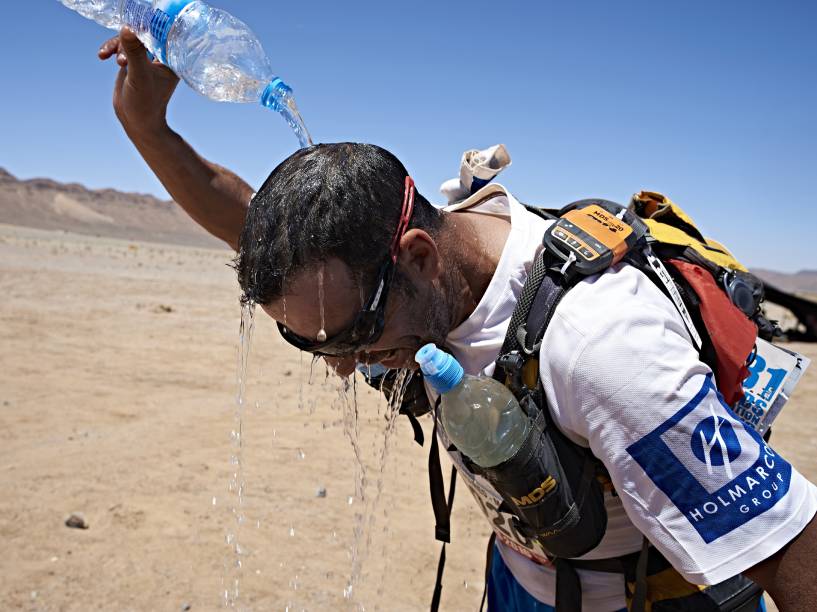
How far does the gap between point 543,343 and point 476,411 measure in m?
0.20

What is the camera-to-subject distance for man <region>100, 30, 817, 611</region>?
1.26 metres

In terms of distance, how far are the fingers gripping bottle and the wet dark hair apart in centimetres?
27

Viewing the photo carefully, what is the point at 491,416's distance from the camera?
→ 1467mm

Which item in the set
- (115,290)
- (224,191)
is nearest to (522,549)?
(224,191)

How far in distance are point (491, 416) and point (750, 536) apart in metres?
0.51

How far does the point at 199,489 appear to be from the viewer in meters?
4.62

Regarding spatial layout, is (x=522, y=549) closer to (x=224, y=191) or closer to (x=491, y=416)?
(x=491, y=416)

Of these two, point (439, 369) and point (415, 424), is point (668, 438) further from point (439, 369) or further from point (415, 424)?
point (415, 424)

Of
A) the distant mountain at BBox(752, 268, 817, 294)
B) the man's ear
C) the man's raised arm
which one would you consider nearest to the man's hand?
the man's raised arm

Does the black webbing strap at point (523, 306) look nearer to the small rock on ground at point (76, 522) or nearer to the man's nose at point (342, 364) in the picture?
the man's nose at point (342, 364)

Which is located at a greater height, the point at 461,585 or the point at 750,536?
the point at 750,536

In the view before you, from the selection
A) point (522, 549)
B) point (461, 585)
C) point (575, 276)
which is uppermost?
point (575, 276)

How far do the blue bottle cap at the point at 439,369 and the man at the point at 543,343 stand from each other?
0.17 m

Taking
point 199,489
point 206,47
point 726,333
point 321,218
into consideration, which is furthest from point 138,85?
point 199,489
